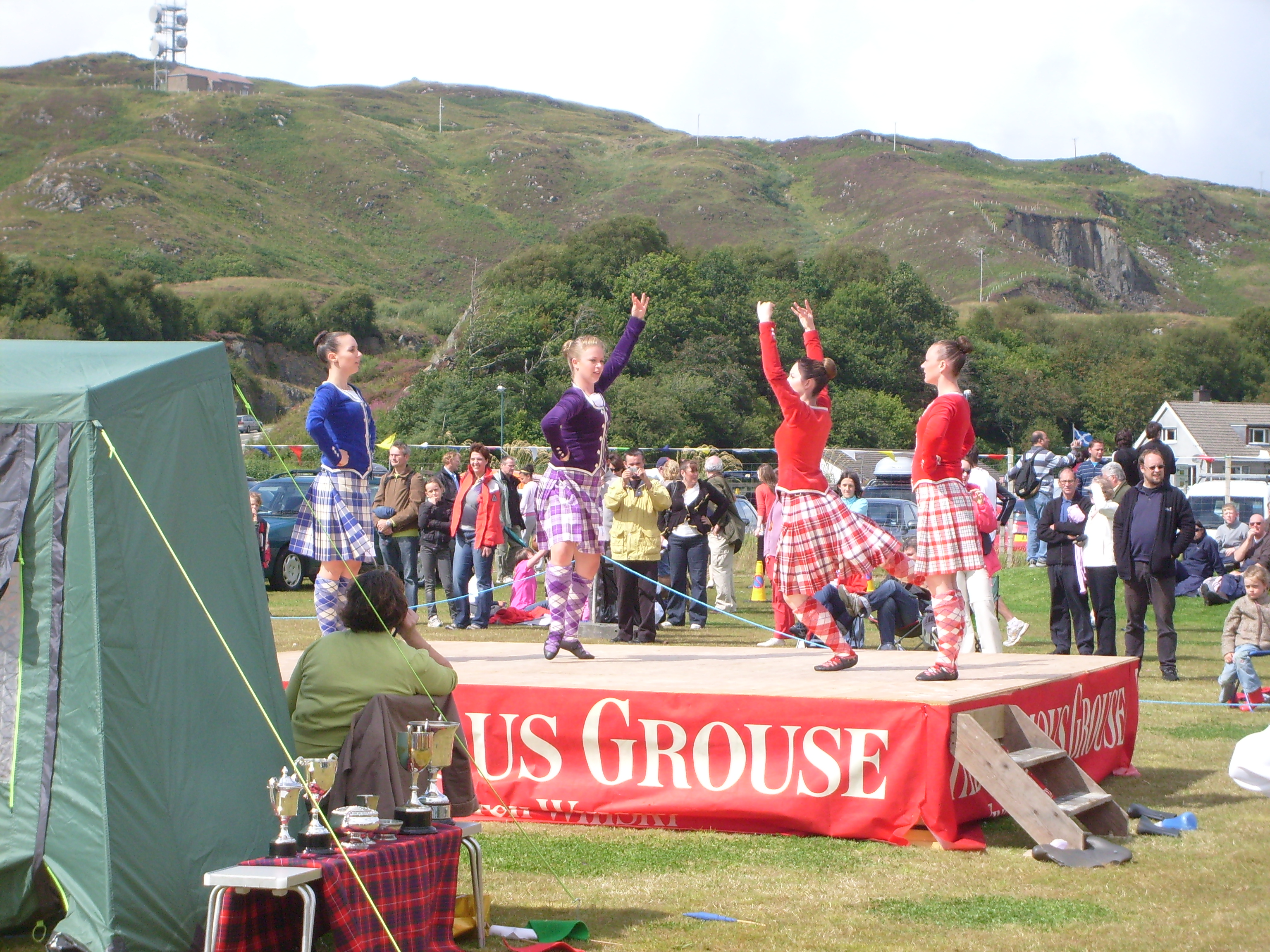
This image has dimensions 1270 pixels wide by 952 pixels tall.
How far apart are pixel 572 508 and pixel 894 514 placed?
14.4 m

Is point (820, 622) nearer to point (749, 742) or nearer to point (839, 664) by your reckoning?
point (839, 664)

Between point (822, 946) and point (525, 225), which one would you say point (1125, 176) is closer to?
point (525, 225)

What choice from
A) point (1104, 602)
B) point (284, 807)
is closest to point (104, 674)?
point (284, 807)

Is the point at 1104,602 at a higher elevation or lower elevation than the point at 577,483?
lower

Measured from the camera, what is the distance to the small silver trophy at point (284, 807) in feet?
12.1

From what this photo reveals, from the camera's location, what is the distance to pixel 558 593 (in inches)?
289

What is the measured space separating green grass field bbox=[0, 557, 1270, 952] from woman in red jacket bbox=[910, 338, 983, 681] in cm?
96

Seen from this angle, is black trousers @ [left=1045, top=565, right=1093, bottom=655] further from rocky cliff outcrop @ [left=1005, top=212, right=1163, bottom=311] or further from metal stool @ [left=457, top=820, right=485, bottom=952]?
rocky cliff outcrop @ [left=1005, top=212, right=1163, bottom=311]

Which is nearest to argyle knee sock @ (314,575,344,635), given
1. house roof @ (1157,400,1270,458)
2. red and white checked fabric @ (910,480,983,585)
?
red and white checked fabric @ (910,480,983,585)

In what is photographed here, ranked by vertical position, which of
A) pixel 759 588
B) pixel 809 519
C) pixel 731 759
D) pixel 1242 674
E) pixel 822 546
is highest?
pixel 809 519

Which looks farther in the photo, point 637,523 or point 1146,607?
point 637,523

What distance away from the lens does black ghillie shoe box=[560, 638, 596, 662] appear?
7.44 metres

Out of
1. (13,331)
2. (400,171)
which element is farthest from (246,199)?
(13,331)

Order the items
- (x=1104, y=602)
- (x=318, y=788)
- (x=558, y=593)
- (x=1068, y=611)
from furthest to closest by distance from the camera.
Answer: (x=1068, y=611) < (x=1104, y=602) < (x=558, y=593) < (x=318, y=788)
